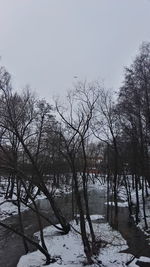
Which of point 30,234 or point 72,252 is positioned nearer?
point 72,252

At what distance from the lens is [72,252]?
14406mm

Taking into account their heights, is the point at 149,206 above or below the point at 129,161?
Answer: below

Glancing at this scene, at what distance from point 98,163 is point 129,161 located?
109 ft

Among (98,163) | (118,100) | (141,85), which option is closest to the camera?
(141,85)

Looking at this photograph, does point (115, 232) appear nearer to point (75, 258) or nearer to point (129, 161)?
point (75, 258)

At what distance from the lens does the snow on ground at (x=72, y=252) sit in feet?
42.4

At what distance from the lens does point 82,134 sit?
15852mm

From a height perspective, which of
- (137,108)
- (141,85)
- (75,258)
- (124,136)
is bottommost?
(75,258)

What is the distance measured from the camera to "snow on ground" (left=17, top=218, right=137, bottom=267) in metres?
12.9

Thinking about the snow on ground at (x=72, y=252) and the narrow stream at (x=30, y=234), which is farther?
the narrow stream at (x=30, y=234)

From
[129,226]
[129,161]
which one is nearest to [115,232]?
[129,226]

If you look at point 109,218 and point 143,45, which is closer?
point 143,45

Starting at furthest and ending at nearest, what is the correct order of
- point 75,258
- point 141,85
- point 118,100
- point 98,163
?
point 98,163 → point 118,100 → point 141,85 → point 75,258

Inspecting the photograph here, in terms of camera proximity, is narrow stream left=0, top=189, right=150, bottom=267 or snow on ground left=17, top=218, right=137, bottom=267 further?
narrow stream left=0, top=189, right=150, bottom=267
